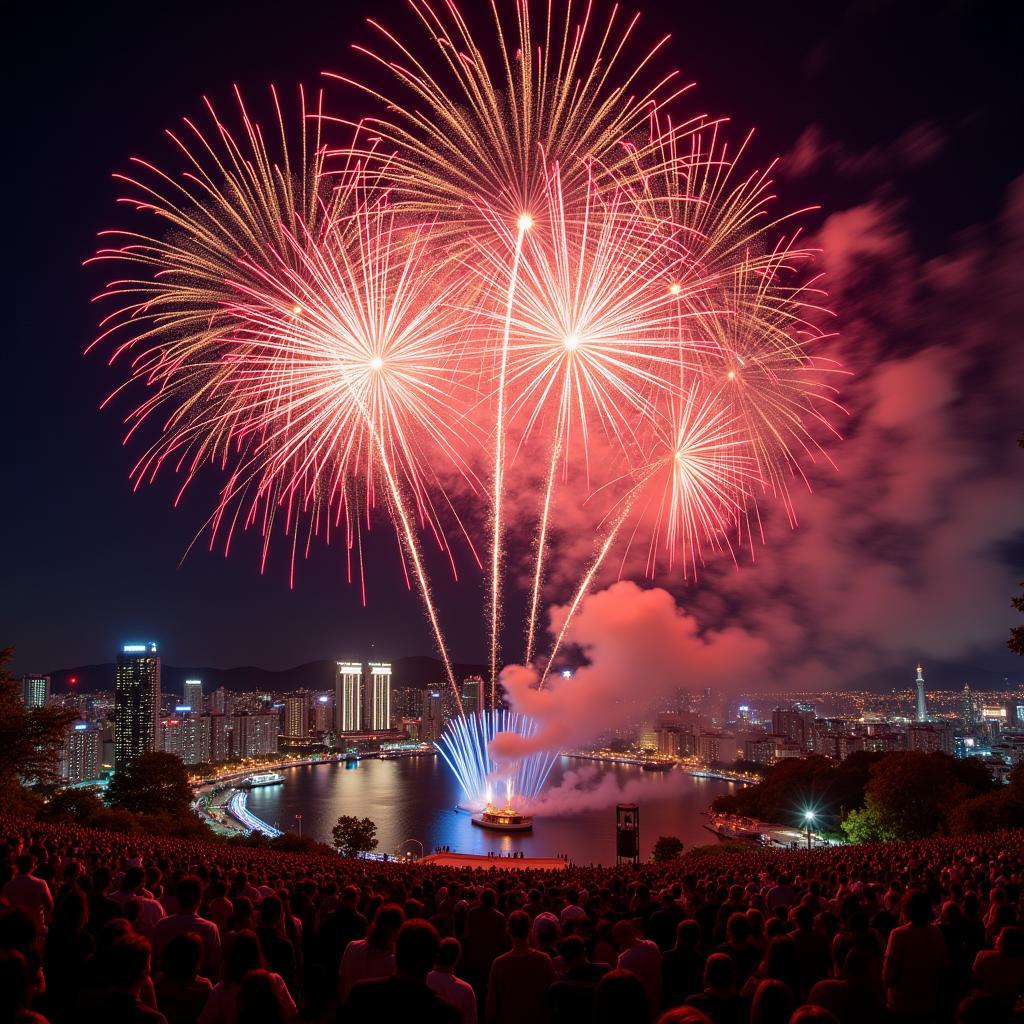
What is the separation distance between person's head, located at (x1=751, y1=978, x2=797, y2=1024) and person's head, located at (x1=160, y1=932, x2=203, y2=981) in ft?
7.13

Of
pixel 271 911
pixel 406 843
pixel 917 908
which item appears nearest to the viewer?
pixel 917 908

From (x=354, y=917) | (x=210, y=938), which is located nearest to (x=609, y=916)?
(x=354, y=917)

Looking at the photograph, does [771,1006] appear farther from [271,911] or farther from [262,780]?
[262,780]

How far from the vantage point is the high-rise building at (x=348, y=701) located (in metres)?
185

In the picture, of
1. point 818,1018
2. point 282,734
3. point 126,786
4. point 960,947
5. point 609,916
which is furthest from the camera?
point 282,734

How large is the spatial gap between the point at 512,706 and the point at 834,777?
23155 millimetres

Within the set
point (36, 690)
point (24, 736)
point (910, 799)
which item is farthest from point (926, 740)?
point (36, 690)

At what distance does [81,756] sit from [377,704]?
88.1 m

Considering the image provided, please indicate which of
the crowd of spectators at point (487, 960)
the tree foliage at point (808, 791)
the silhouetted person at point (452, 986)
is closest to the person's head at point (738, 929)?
the crowd of spectators at point (487, 960)

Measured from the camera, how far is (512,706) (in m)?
59.0

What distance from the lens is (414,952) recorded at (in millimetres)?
2438

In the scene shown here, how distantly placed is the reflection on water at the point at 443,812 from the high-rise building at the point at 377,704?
7662 cm

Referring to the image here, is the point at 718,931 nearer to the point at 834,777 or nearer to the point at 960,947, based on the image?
the point at 960,947

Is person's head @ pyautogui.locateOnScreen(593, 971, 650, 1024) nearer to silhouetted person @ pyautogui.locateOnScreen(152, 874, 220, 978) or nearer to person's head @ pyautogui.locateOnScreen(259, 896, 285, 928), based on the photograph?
silhouetted person @ pyautogui.locateOnScreen(152, 874, 220, 978)
